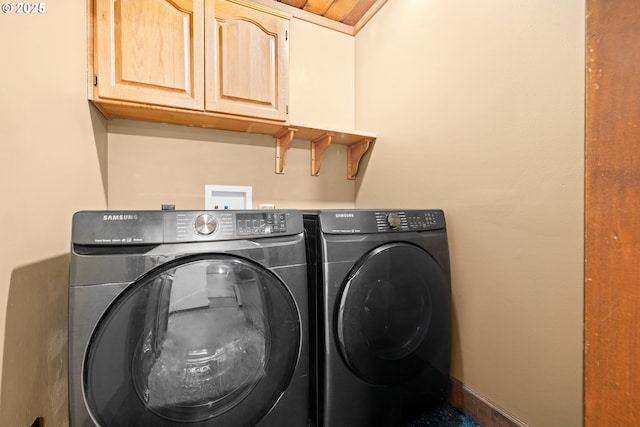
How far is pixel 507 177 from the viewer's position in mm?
1077

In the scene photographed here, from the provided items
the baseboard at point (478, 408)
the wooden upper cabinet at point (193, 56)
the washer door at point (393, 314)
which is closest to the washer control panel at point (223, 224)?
the washer door at point (393, 314)

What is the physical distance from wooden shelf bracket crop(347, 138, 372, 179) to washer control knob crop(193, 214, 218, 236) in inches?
54.7

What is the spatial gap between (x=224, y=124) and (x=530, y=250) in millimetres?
1721

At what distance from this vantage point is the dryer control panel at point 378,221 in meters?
1.03

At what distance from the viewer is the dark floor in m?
1.17

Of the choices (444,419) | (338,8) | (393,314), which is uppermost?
(338,8)

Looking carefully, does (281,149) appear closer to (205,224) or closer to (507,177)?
(205,224)

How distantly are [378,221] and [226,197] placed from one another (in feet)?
3.72

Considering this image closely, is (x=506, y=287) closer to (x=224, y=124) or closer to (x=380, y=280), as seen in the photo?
(x=380, y=280)

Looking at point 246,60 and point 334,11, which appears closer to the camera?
point 246,60

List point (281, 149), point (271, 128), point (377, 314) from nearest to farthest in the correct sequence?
point (377, 314) < point (271, 128) < point (281, 149)

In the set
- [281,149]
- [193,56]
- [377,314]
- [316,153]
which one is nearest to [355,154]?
[316,153]

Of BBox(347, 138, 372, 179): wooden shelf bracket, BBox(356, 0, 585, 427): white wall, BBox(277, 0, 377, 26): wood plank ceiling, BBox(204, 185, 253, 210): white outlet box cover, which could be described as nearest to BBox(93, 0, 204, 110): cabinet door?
BBox(204, 185, 253, 210): white outlet box cover

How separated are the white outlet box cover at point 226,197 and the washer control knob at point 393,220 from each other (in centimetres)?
107
